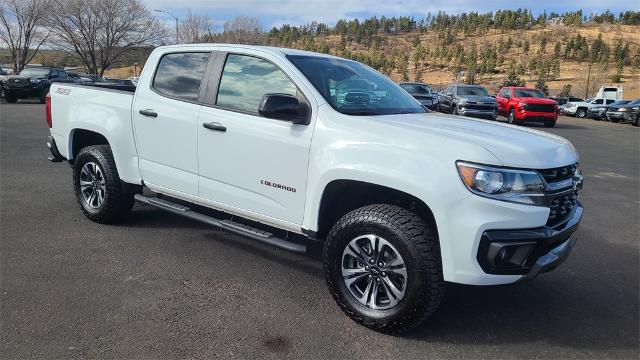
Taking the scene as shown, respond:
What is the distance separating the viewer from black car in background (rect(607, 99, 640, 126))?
1053 inches

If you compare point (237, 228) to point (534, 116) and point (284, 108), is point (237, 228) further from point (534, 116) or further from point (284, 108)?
point (534, 116)

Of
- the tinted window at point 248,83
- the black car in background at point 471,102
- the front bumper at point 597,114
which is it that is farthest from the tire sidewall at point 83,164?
the front bumper at point 597,114

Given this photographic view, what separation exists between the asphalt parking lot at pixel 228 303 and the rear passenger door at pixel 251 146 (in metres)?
0.65

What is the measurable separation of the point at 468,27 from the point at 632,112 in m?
64.9

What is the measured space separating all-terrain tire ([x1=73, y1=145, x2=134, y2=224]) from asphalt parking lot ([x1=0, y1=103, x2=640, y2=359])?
0.44 ft

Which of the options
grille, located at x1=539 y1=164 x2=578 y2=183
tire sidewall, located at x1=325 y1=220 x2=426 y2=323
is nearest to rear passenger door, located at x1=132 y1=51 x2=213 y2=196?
tire sidewall, located at x1=325 y1=220 x2=426 y2=323

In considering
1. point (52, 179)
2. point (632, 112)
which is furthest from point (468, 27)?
point (52, 179)

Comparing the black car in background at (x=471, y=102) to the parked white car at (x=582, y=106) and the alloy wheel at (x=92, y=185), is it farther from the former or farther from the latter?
the alloy wheel at (x=92, y=185)

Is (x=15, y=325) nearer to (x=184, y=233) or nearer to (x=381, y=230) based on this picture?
→ (x=184, y=233)

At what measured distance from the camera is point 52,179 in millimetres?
7453

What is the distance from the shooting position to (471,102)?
67.2 ft

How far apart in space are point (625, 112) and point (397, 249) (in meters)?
29.9

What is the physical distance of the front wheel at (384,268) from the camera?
10.2 ft

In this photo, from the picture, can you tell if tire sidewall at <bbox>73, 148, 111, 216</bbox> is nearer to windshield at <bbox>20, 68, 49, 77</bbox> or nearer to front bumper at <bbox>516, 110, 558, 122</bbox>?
front bumper at <bbox>516, 110, 558, 122</bbox>
